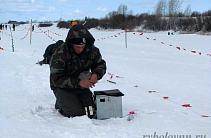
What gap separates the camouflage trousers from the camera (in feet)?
10.5

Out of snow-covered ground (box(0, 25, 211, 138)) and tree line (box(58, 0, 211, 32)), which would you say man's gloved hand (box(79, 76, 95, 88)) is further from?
tree line (box(58, 0, 211, 32))

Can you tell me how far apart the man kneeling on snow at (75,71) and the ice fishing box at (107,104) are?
13cm

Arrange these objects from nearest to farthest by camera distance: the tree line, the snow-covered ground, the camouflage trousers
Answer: the snow-covered ground
the camouflage trousers
the tree line

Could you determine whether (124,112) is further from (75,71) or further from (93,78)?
(75,71)

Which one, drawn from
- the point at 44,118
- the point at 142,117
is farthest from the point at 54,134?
the point at 142,117

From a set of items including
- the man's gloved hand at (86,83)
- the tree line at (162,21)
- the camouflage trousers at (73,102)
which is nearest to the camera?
the man's gloved hand at (86,83)

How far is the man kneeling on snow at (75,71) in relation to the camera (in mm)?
3019

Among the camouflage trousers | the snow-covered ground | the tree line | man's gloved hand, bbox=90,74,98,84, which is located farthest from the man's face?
the tree line

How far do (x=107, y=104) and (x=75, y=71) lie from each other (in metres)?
0.64

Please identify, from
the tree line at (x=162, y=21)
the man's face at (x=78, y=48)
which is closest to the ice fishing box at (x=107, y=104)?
the man's face at (x=78, y=48)

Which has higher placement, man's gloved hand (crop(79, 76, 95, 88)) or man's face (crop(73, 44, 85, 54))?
man's face (crop(73, 44, 85, 54))

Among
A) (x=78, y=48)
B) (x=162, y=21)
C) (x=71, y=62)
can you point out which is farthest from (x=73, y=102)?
(x=162, y=21)

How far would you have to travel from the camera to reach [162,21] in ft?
139

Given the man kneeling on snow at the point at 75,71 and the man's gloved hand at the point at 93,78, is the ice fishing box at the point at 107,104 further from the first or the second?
the man's gloved hand at the point at 93,78
